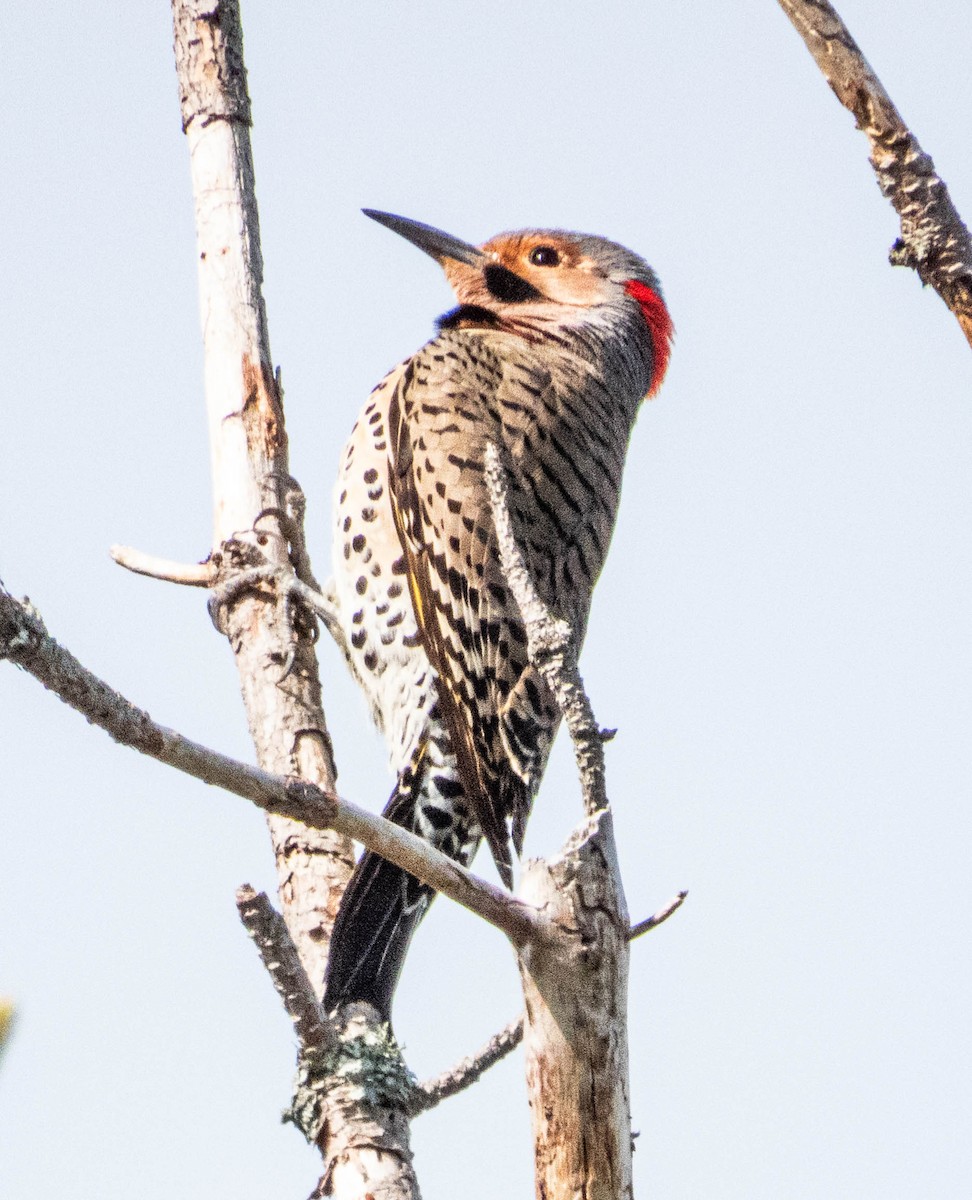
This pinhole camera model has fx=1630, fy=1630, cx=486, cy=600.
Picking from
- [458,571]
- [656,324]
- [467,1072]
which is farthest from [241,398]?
[656,324]

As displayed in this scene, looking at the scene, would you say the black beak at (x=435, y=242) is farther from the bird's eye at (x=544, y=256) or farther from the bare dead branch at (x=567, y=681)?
the bare dead branch at (x=567, y=681)

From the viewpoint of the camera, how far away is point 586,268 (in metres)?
6.54

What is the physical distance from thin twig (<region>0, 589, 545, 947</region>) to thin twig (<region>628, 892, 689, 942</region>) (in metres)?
0.20

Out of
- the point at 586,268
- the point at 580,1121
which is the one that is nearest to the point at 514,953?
the point at 580,1121

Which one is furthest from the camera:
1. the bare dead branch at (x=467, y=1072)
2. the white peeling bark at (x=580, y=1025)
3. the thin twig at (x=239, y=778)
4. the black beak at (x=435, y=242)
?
the black beak at (x=435, y=242)

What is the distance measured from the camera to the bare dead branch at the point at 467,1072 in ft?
10.9

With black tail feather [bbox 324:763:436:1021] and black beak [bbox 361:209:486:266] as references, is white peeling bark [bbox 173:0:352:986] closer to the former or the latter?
black tail feather [bbox 324:763:436:1021]

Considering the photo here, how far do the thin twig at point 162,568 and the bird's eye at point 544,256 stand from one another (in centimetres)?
246

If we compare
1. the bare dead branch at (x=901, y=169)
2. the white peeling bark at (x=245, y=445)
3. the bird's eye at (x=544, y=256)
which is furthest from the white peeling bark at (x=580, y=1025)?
the bird's eye at (x=544, y=256)

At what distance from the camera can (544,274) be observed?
6430 mm

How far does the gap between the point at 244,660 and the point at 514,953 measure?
1.91m

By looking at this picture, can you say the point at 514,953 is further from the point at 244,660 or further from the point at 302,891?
the point at 244,660

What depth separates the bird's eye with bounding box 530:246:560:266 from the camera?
6457mm

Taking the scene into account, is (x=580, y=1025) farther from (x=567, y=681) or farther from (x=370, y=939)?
(x=370, y=939)
